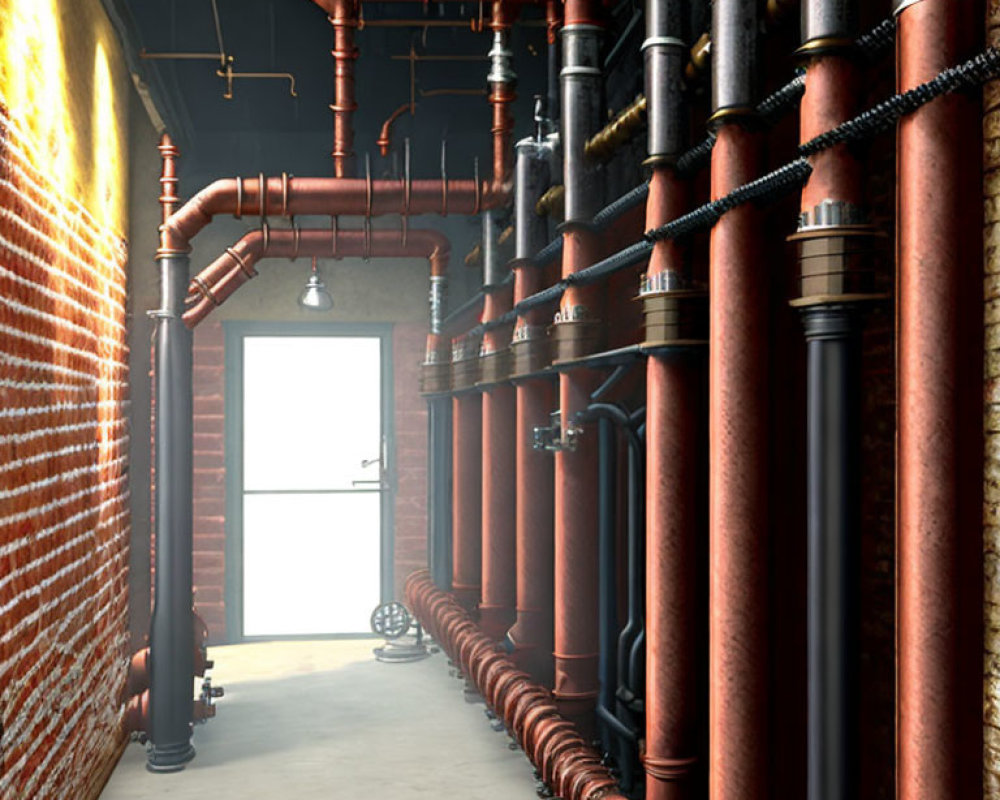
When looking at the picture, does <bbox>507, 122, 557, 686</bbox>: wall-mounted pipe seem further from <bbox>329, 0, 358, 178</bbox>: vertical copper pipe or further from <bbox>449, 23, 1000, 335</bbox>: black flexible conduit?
<bbox>449, 23, 1000, 335</bbox>: black flexible conduit

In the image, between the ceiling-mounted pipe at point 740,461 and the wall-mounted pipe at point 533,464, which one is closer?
the ceiling-mounted pipe at point 740,461

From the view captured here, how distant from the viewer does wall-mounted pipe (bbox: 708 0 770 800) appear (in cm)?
294

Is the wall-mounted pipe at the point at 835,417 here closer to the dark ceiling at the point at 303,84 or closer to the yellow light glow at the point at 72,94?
the yellow light glow at the point at 72,94

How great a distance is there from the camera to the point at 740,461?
296cm

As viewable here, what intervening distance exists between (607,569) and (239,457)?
5512 millimetres

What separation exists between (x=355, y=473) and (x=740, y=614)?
22.5 ft

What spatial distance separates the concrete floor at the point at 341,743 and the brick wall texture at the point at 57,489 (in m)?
0.52

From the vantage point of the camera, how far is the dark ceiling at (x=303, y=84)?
6602mm

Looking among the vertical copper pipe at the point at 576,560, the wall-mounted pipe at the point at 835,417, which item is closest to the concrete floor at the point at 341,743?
the vertical copper pipe at the point at 576,560

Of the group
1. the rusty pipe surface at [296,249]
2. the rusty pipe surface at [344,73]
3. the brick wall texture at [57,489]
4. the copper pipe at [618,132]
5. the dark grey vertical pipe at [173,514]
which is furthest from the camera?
the rusty pipe surface at [296,249]

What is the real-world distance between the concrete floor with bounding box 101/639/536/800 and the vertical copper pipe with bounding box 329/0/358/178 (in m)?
3.05

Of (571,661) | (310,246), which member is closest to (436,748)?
(571,661)

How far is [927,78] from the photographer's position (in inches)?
83.7

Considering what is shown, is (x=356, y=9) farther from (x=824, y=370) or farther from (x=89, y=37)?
(x=824, y=370)
